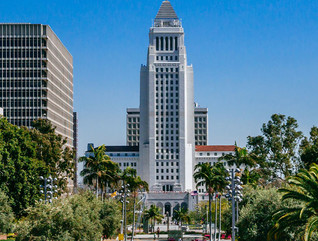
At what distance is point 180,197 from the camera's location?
19250 cm

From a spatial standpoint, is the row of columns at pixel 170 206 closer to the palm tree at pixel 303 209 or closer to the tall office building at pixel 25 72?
the tall office building at pixel 25 72

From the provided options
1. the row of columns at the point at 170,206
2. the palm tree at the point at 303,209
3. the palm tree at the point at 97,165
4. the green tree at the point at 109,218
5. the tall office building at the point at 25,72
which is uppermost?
the tall office building at the point at 25,72

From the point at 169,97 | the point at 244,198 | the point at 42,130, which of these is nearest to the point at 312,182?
the point at 244,198

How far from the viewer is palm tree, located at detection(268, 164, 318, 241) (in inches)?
1560

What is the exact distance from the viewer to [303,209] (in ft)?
129

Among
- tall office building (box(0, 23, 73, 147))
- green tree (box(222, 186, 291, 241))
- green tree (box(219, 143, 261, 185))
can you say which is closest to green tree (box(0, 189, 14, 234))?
green tree (box(222, 186, 291, 241))

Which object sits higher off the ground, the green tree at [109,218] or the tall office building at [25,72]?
the tall office building at [25,72]

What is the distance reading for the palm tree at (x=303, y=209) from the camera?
130 ft

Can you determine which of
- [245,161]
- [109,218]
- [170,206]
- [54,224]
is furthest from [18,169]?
[170,206]

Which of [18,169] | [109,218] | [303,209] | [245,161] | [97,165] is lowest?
[109,218]

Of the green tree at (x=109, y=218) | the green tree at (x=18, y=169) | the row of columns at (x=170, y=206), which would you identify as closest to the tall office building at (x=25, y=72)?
the row of columns at (x=170, y=206)

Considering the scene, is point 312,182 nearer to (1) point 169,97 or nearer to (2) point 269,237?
(2) point 269,237

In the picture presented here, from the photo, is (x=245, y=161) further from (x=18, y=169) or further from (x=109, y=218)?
(x=18, y=169)

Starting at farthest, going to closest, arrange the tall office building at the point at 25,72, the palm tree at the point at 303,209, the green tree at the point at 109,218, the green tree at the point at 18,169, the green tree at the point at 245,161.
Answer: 1. the tall office building at the point at 25,72
2. the green tree at the point at 245,161
3. the green tree at the point at 109,218
4. the green tree at the point at 18,169
5. the palm tree at the point at 303,209
